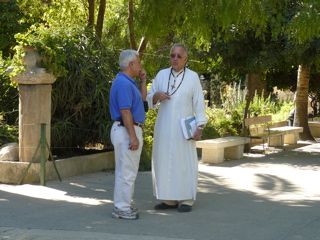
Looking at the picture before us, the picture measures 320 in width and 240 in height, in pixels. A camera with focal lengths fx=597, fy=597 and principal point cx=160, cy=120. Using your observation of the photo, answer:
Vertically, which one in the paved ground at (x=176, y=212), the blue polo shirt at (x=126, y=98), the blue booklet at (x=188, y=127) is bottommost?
the paved ground at (x=176, y=212)

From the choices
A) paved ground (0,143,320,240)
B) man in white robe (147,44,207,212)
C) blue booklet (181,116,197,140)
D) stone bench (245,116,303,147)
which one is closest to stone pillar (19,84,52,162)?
paved ground (0,143,320,240)

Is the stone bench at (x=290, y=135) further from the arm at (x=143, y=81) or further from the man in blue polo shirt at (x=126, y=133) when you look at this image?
the man in blue polo shirt at (x=126, y=133)

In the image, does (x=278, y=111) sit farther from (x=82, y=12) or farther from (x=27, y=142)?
(x=27, y=142)

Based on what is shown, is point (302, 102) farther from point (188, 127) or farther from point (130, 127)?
point (130, 127)

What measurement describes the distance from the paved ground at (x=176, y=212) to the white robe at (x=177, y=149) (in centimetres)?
30

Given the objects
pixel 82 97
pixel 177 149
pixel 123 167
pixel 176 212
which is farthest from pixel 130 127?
pixel 82 97

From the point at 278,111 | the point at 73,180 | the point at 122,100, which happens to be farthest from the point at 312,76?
the point at 122,100

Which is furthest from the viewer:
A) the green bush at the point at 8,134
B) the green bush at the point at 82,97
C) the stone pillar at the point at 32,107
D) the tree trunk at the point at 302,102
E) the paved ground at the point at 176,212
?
the tree trunk at the point at 302,102

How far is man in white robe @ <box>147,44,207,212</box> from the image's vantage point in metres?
7.17

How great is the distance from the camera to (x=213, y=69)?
15.3 metres

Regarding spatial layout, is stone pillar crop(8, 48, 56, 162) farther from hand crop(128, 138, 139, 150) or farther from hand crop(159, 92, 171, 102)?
hand crop(128, 138, 139, 150)

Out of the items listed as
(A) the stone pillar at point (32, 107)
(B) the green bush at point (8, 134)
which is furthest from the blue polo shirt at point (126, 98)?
(B) the green bush at point (8, 134)

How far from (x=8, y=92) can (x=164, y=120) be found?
472 cm

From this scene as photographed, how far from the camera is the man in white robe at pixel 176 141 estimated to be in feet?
23.5
